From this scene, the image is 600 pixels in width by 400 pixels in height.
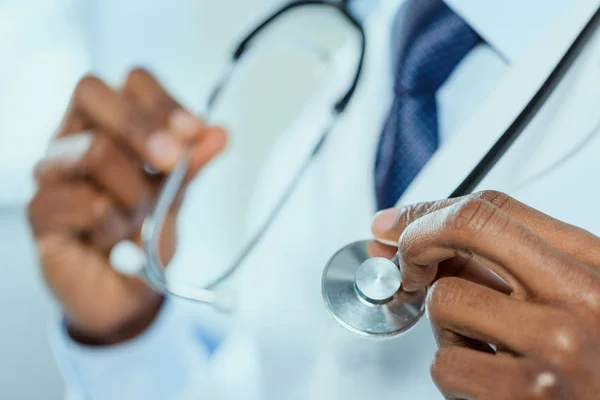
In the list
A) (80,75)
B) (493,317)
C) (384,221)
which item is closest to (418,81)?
(384,221)

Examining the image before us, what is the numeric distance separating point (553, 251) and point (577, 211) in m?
0.19

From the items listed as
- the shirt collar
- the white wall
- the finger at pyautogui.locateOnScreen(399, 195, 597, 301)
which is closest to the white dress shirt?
the shirt collar

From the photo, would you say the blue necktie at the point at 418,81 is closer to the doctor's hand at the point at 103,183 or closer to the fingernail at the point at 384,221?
the fingernail at the point at 384,221

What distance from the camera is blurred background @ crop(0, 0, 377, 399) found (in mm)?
990

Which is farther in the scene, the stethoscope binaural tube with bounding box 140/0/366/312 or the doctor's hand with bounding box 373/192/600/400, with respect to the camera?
the stethoscope binaural tube with bounding box 140/0/366/312

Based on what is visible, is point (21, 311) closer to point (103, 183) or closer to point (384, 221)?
point (103, 183)

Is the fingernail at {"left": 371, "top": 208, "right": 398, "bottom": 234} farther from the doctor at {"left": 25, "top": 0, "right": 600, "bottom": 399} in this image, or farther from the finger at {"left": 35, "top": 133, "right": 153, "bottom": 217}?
the finger at {"left": 35, "top": 133, "right": 153, "bottom": 217}

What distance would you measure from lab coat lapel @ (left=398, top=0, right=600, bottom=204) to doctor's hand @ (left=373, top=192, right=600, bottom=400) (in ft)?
0.54

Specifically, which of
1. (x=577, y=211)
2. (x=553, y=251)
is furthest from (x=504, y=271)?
(x=577, y=211)

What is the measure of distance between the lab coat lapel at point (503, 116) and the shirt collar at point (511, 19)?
19 mm

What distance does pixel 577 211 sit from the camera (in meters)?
0.42

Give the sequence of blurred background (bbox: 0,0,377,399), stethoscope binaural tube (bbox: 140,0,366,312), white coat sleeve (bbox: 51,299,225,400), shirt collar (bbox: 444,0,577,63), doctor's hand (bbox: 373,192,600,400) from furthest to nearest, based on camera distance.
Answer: blurred background (bbox: 0,0,377,399) < white coat sleeve (bbox: 51,299,225,400) < stethoscope binaural tube (bbox: 140,0,366,312) < shirt collar (bbox: 444,0,577,63) < doctor's hand (bbox: 373,192,600,400)

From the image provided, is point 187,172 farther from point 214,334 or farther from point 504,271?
point 504,271

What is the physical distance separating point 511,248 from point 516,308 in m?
0.03
